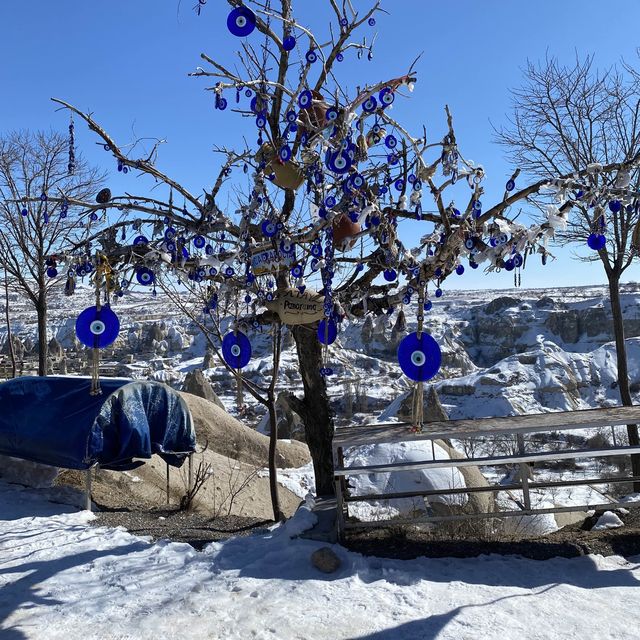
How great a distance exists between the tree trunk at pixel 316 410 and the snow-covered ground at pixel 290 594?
4.03 feet

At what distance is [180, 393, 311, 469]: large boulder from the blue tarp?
16.2 feet

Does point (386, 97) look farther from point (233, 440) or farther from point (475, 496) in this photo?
point (233, 440)

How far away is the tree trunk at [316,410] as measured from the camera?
6.87 meters

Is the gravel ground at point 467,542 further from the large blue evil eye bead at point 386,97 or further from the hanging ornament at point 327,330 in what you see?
the large blue evil eye bead at point 386,97

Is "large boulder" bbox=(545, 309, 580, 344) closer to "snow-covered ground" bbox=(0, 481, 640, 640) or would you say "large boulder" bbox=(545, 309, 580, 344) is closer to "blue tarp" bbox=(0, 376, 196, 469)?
"blue tarp" bbox=(0, 376, 196, 469)

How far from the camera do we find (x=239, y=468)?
482 inches

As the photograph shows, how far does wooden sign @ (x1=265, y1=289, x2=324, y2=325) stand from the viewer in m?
5.63

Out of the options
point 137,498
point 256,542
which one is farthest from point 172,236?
point 137,498

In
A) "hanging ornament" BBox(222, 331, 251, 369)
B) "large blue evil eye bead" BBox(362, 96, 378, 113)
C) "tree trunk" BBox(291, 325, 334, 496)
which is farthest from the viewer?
"tree trunk" BBox(291, 325, 334, 496)

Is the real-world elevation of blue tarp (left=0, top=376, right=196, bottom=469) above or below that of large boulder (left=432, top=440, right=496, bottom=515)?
above

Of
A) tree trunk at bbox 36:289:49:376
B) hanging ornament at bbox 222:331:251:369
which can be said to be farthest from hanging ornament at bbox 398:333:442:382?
tree trunk at bbox 36:289:49:376

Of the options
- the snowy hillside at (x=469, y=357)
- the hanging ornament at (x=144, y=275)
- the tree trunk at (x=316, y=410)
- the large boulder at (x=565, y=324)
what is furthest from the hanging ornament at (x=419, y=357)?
the large boulder at (x=565, y=324)

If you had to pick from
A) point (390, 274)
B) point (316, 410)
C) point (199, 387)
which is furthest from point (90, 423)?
point (199, 387)

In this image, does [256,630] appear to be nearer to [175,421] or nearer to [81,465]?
[81,465]
